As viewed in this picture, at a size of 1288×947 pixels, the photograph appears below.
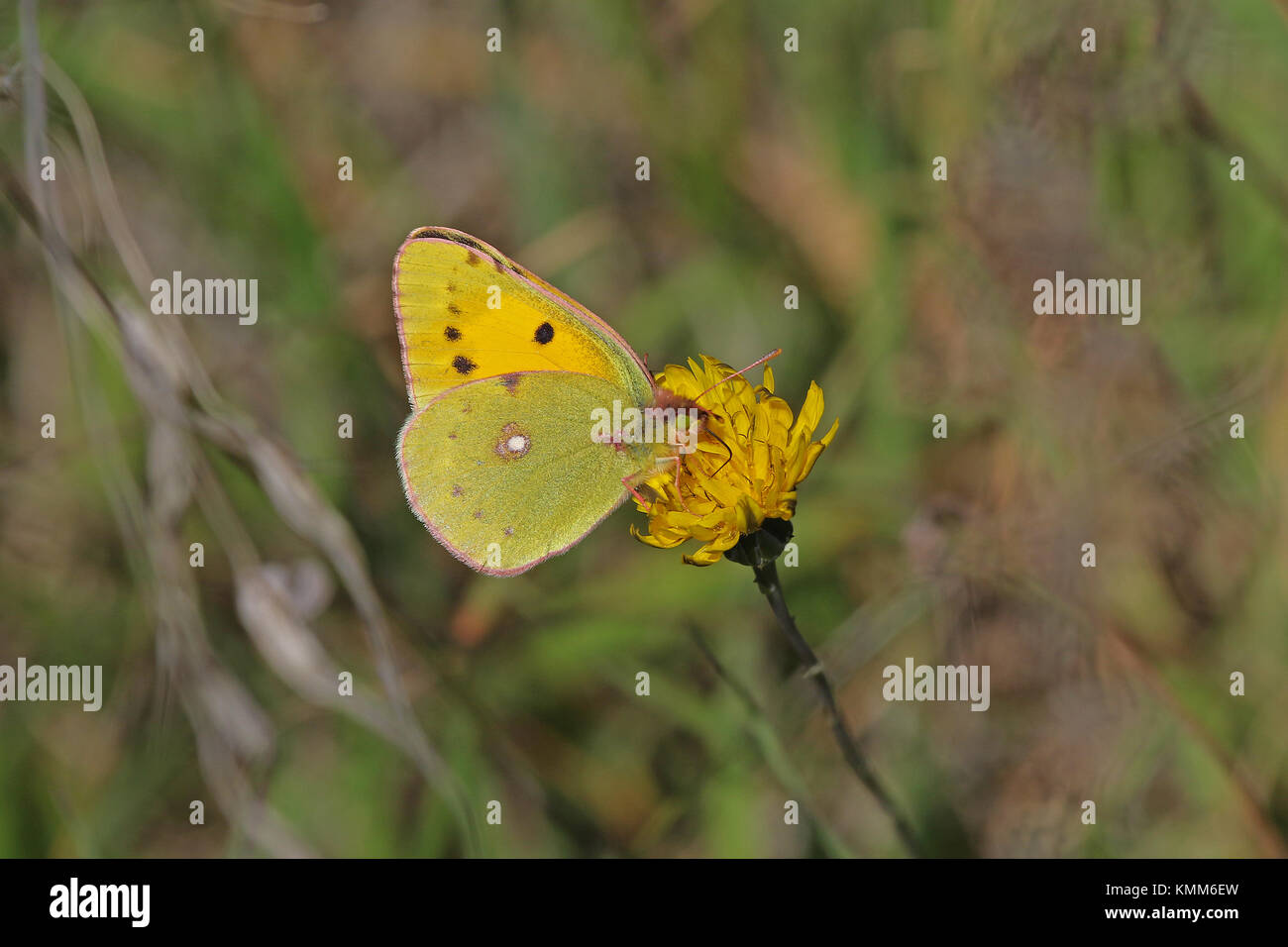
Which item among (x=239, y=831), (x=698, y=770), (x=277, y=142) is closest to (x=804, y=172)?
(x=277, y=142)

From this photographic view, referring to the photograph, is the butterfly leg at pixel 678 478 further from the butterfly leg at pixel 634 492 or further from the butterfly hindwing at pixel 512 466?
the butterfly hindwing at pixel 512 466

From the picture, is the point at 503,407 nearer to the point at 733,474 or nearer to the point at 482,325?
the point at 482,325

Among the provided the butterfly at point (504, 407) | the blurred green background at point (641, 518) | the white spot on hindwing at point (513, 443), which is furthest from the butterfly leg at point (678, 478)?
the blurred green background at point (641, 518)

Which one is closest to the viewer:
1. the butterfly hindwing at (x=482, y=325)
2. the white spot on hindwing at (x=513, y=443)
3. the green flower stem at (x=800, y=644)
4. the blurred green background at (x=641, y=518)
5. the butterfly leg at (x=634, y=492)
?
the green flower stem at (x=800, y=644)

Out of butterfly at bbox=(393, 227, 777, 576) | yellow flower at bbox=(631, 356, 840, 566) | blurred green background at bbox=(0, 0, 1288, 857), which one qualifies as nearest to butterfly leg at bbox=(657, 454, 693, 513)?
yellow flower at bbox=(631, 356, 840, 566)

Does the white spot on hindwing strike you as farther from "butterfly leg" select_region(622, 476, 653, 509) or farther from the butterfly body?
"butterfly leg" select_region(622, 476, 653, 509)

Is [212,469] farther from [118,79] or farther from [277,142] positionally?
[118,79]

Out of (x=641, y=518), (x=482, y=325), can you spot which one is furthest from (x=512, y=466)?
(x=641, y=518)
